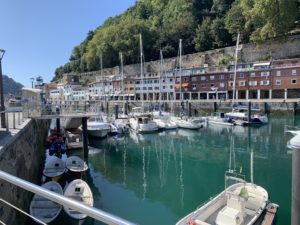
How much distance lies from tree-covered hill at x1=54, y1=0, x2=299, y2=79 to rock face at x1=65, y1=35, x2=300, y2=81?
3029 millimetres

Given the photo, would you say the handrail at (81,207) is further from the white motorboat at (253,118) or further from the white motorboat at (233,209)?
the white motorboat at (253,118)

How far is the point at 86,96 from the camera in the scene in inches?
3602

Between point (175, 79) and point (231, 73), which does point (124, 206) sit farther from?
point (175, 79)

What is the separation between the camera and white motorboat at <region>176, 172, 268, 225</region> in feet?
30.3

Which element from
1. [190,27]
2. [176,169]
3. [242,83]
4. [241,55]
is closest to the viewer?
[176,169]

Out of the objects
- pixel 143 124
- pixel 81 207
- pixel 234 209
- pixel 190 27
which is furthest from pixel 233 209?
pixel 190 27

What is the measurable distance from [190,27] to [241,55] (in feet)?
77.4

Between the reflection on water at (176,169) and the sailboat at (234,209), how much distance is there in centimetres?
173

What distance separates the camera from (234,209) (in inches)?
387

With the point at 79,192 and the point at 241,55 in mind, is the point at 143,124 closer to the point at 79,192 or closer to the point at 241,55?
the point at 79,192

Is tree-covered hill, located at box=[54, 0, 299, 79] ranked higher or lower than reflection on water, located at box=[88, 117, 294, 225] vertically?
higher

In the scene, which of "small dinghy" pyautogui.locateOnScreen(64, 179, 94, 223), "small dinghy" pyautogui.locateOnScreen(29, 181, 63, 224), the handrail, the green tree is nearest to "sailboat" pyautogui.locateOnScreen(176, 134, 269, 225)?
"small dinghy" pyautogui.locateOnScreen(64, 179, 94, 223)

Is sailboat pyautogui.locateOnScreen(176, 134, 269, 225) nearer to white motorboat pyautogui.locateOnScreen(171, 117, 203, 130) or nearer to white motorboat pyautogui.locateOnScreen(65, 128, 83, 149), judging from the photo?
white motorboat pyautogui.locateOnScreen(65, 128, 83, 149)

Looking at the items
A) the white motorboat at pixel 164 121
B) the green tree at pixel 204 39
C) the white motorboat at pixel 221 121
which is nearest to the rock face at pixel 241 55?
the green tree at pixel 204 39
